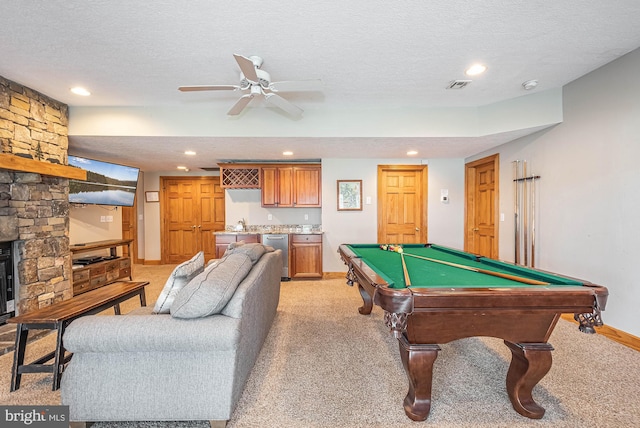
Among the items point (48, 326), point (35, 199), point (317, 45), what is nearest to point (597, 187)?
point (317, 45)

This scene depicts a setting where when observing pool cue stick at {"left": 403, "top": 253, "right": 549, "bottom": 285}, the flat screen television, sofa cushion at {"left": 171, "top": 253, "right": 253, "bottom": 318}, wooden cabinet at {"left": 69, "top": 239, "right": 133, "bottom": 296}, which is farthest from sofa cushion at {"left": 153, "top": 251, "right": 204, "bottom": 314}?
the flat screen television

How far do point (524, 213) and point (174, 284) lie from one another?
409cm

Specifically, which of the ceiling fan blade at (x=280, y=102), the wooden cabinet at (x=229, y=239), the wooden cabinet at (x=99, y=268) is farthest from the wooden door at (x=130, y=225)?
the ceiling fan blade at (x=280, y=102)

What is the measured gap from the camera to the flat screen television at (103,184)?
4.03 m

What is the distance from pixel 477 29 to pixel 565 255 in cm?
260

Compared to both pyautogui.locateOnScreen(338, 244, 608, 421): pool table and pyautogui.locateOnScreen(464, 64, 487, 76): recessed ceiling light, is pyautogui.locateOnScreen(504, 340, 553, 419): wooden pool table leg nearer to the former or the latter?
pyautogui.locateOnScreen(338, 244, 608, 421): pool table

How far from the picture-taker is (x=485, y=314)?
145 centimetres

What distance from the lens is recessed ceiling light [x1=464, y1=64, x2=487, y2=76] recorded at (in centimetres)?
252

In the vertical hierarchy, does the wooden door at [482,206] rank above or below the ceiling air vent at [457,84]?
below

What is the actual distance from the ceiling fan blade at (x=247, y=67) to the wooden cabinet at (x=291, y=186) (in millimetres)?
2810

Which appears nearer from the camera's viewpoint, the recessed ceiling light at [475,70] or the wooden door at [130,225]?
the recessed ceiling light at [475,70]

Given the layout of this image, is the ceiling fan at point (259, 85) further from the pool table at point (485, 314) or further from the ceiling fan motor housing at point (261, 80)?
the pool table at point (485, 314)

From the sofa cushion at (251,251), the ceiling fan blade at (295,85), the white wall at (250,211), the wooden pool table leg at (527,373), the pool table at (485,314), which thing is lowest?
the wooden pool table leg at (527,373)

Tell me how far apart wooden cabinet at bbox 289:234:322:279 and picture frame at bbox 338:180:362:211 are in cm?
76
